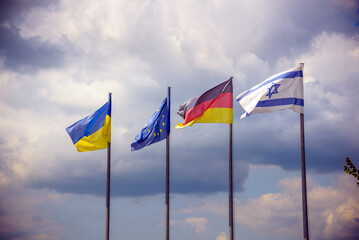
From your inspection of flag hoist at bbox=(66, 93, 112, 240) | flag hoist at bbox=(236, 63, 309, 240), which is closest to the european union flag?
flag hoist at bbox=(66, 93, 112, 240)

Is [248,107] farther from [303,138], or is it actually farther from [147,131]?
[147,131]

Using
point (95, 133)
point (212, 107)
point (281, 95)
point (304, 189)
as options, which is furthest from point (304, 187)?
point (95, 133)

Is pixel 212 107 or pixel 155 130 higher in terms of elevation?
pixel 212 107

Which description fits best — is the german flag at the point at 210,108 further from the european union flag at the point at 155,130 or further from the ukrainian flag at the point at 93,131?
the ukrainian flag at the point at 93,131

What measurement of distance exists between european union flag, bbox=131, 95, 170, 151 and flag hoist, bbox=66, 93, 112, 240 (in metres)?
3.08

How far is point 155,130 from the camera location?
40094 millimetres

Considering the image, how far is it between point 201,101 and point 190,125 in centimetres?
196

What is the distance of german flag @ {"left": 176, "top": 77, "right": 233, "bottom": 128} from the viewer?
38.0m

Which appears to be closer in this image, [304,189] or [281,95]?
[304,189]

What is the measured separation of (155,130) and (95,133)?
208 inches

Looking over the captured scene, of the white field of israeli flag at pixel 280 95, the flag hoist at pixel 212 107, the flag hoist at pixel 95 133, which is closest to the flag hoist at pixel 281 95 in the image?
the white field of israeli flag at pixel 280 95

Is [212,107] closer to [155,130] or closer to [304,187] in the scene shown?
[155,130]

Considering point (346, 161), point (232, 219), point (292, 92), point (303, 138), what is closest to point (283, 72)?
point (292, 92)

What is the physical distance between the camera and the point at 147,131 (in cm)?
4016
